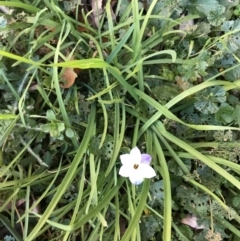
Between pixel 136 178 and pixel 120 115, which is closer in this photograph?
pixel 136 178

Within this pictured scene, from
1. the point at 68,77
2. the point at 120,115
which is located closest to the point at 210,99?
the point at 120,115

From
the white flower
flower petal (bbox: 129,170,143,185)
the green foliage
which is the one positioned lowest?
flower petal (bbox: 129,170,143,185)

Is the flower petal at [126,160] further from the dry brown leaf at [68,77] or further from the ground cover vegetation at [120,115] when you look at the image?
the dry brown leaf at [68,77]

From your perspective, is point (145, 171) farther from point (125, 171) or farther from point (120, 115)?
point (120, 115)

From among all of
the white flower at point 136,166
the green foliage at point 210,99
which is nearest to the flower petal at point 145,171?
the white flower at point 136,166

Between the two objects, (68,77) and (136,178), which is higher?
(68,77)

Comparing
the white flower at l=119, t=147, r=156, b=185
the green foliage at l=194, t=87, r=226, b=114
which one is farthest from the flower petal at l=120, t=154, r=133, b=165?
the green foliage at l=194, t=87, r=226, b=114

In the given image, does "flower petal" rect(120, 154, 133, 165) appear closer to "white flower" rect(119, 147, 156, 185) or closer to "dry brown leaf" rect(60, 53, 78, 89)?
"white flower" rect(119, 147, 156, 185)
